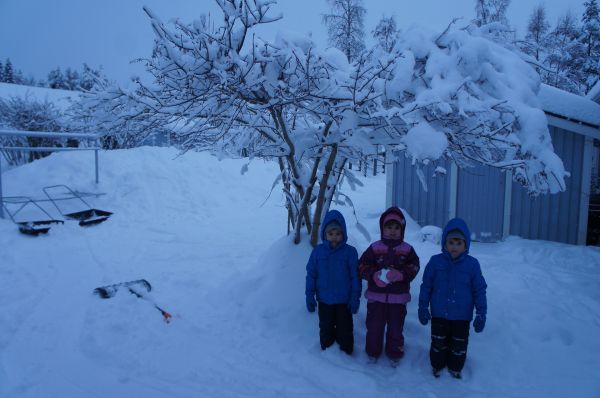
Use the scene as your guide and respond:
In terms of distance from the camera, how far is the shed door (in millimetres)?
7891

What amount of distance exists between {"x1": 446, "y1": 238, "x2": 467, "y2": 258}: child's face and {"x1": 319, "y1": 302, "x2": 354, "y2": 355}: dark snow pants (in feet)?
3.26

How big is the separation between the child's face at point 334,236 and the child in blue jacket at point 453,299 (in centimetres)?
78

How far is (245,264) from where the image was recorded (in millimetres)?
6312

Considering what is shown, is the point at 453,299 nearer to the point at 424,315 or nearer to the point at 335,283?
the point at 424,315

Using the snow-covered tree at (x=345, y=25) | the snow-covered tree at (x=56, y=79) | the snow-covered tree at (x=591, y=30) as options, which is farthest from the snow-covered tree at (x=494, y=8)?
the snow-covered tree at (x=56, y=79)

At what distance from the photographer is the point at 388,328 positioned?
330 cm

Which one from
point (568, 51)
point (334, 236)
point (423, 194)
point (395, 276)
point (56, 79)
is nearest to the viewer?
point (395, 276)

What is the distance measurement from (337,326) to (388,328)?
17.4 inches

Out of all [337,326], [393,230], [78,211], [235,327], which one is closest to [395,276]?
[393,230]

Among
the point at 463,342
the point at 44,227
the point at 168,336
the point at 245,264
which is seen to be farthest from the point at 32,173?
the point at 463,342

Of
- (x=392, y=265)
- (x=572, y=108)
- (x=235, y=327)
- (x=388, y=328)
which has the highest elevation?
(x=572, y=108)

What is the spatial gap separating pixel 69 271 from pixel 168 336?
9.15ft

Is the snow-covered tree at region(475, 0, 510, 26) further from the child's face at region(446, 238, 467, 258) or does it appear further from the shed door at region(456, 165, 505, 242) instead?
the child's face at region(446, 238, 467, 258)

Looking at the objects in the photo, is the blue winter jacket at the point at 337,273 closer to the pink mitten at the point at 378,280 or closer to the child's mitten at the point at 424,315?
the pink mitten at the point at 378,280
